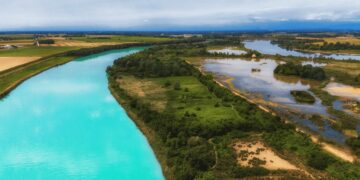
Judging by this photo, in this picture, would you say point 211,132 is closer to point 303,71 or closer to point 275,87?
point 275,87

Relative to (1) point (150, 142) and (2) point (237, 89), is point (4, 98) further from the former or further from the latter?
(2) point (237, 89)

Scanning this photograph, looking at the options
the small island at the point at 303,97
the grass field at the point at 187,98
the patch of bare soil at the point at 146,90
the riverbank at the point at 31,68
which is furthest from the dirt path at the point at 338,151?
the riverbank at the point at 31,68

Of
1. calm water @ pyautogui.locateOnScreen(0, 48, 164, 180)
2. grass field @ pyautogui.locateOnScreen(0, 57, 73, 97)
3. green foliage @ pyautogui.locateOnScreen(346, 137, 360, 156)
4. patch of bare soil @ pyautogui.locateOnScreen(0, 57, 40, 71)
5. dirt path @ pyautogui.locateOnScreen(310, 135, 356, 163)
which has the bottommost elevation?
calm water @ pyautogui.locateOnScreen(0, 48, 164, 180)

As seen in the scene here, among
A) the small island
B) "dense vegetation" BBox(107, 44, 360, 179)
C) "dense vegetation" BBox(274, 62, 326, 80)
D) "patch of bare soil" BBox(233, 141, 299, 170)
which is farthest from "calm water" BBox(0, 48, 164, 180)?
"dense vegetation" BBox(274, 62, 326, 80)

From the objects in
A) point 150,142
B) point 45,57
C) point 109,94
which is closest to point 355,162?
point 150,142

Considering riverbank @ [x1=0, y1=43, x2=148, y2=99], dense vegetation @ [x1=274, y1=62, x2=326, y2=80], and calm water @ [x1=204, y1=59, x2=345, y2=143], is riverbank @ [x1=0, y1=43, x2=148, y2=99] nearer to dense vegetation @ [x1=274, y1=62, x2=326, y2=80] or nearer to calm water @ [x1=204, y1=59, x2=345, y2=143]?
calm water @ [x1=204, y1=59, x2=345, y2=143]

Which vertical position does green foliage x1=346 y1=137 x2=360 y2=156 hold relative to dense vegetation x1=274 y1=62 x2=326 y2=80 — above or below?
below
